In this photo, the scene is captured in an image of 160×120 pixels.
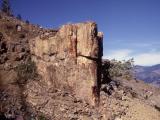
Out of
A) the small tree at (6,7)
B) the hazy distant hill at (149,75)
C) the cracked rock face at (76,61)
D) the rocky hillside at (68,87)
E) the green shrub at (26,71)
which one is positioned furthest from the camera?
the hazy distant hill at (149,75)

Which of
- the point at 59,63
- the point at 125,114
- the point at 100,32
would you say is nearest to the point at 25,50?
the point at 59,63

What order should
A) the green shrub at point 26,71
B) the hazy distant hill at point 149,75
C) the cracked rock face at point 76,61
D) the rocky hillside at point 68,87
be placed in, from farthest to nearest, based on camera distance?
1. the hazy distant hill at point 149,75
2. the green shrub at point 26,71
3. the cracked rock face at point 76,61
4. the rocky hillside at point 68,87

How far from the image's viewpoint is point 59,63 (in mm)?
25844

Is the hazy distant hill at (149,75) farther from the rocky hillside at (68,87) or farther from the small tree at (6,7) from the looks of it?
the rocky hillside at (68,87)

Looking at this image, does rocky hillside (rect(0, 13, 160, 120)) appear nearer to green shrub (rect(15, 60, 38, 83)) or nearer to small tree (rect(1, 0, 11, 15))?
green shrub (rect(15, 60, 38, 83))

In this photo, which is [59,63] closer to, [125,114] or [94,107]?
[94,107]

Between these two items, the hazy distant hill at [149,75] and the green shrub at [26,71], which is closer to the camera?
the green shrub at [26,71]

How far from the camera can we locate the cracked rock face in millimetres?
23969

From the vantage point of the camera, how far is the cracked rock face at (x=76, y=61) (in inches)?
944

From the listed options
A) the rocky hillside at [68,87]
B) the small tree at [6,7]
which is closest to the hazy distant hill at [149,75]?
the small tree at [6,7]

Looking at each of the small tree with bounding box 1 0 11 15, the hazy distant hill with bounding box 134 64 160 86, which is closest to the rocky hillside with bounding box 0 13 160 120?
the small tree with bounding box 1 0 11 15

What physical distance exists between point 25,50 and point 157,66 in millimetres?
161415

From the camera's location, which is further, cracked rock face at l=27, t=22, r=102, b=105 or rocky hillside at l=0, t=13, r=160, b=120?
cracked rock face at l=27, t=22, r=102, b=105

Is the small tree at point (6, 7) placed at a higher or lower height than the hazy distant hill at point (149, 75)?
higher
